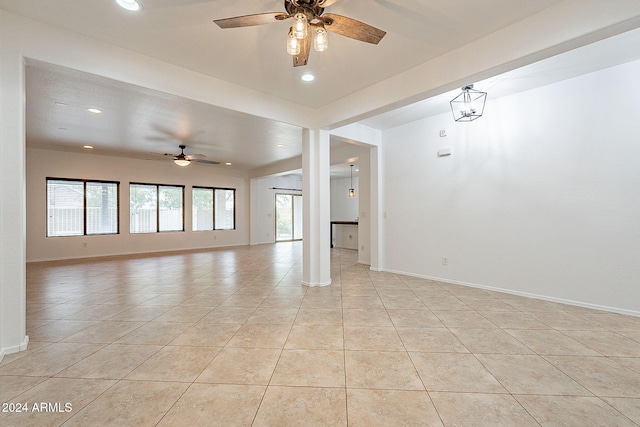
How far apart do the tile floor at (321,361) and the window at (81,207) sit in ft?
13.9

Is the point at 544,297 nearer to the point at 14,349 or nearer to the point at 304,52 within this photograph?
the point at 304,52

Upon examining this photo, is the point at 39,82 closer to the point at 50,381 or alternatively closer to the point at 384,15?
the point at 50,381

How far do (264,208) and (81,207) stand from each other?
5.67 metres

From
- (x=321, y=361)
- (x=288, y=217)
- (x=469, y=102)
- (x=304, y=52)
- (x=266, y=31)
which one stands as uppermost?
(x=266, y=31)

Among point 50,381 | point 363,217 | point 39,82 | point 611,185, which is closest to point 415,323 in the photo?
point 611,185

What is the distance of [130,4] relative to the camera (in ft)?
7.07

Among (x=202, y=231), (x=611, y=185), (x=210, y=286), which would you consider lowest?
(x=210, y=286)

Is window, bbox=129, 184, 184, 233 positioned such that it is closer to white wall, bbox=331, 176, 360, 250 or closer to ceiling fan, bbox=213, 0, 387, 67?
white wall, bbox=331, 176, 360, 250

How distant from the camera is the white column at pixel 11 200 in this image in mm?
2232

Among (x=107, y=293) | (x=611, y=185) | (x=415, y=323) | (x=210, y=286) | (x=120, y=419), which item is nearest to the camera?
(x=120, y=419)

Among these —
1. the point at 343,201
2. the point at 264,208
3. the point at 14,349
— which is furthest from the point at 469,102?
the point at 264,208

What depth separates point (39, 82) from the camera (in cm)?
341

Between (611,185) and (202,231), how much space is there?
10.0 meters

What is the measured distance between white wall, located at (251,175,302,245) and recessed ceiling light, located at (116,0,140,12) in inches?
332
